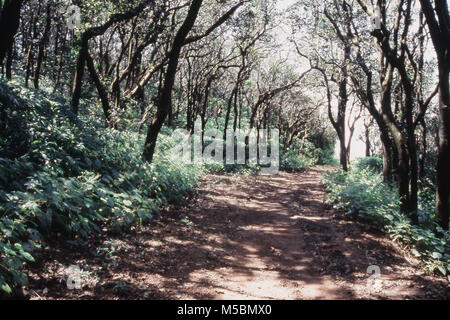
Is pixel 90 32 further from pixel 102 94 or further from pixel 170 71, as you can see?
pixel 170 71

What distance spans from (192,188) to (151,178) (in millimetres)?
2666

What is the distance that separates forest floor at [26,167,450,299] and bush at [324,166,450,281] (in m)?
0.24

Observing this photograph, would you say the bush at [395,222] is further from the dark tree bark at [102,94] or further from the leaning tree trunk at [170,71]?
the dark tree bark at [102,94]

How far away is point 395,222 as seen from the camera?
21.6ft

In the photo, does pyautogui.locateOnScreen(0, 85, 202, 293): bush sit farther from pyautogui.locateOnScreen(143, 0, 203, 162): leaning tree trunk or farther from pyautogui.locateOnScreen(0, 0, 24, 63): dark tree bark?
pyautogui.locateOnScreen(0, 0, 24, 63): dark tree bark

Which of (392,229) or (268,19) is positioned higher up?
(268,19)

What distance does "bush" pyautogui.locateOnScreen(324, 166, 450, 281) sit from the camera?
553cm

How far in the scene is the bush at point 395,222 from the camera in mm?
5535

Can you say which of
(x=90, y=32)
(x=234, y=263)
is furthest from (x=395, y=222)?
(x=90, y=32)

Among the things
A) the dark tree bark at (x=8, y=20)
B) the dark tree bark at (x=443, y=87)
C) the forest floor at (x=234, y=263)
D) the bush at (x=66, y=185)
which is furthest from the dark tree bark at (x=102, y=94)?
the dark tree bark at (x=443, y=87)

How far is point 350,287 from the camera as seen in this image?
4.64 metres
